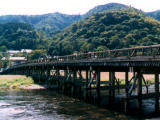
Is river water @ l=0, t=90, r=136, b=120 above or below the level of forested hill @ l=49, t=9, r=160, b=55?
below

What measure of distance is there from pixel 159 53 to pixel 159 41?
10496 centimetres

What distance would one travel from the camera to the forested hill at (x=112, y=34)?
124625 mm

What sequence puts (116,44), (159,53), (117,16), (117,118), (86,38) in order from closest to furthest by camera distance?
(159,53), (117,118), (116,44), (86,38), (117,16)

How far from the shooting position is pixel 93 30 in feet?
525

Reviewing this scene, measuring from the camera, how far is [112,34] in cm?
14412

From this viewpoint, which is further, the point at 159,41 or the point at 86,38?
the point at 86,38

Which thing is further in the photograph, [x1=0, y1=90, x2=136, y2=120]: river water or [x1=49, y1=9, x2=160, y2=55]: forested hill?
[x1=49, y1=9, x2=160, y2=55]: forested hill

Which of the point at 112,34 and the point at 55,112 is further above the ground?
the point at 112,34

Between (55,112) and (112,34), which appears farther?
(112,34)

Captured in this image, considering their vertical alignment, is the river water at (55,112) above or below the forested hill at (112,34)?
below

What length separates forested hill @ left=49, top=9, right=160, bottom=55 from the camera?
125 metres

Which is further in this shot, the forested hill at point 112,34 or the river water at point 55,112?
the forested hill at point 112,34

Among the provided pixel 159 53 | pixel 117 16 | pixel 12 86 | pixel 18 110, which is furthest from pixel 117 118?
pixel 117 16

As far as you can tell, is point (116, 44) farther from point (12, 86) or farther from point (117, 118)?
point (117, 118)
